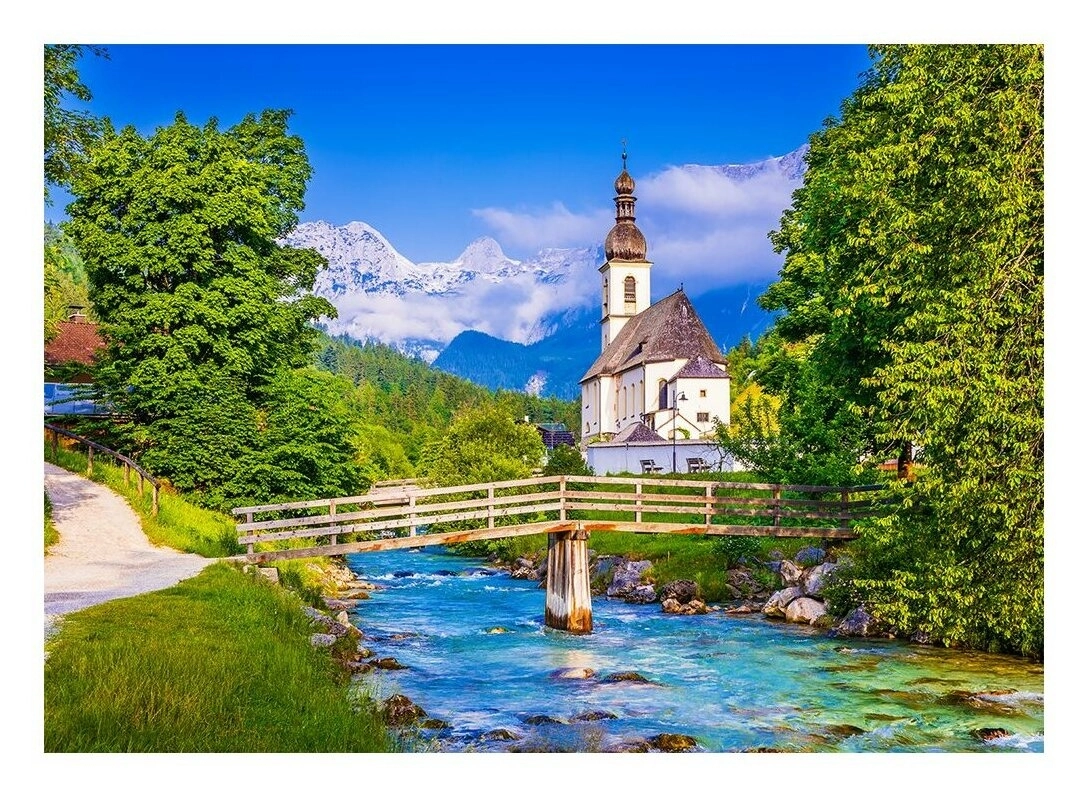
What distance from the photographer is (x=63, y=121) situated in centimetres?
1536

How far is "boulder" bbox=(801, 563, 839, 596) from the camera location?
19236mm

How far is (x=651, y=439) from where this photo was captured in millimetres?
53094

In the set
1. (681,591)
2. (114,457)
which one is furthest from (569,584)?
(114,457)

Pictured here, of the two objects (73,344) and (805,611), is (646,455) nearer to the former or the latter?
(73,344)

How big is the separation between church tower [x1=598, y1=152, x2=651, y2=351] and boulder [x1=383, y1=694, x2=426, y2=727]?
64779 millimetres

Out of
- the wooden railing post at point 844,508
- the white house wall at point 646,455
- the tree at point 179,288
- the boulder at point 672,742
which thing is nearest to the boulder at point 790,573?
the wooden railing post at point 844,508

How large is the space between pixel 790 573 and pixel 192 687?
1435 cm

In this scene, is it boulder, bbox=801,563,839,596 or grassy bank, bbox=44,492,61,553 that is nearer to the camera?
grassy bank, bbox=44,492,61,553

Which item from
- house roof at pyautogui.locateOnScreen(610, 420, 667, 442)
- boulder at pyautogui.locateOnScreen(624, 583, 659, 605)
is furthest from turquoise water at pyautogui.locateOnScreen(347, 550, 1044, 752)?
house roof at pyautogui.locateOnScreen(610, 420, 667, 442)

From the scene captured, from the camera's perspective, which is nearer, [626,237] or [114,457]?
[114,457]

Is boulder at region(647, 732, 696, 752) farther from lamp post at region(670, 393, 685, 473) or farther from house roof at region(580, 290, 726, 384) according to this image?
house roof at region(580, 290, 726, 384)
